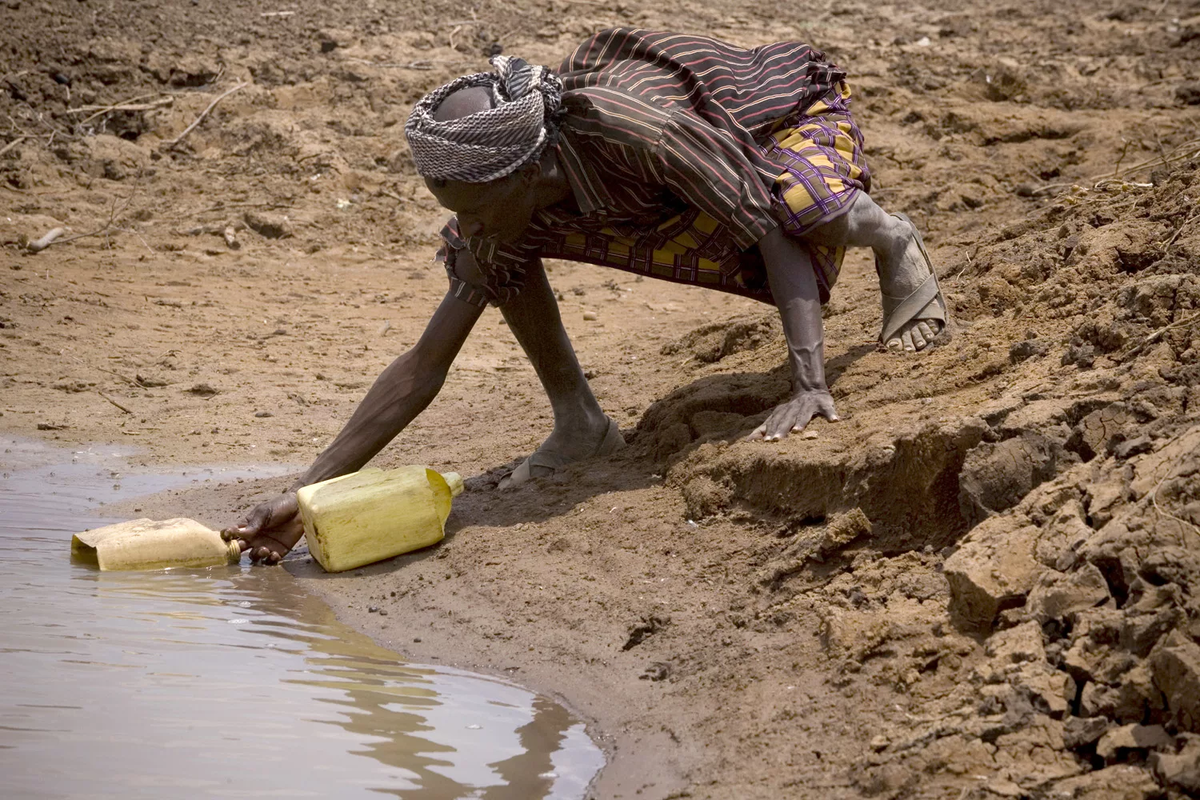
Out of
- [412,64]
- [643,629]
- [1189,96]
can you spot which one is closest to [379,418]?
[643,629]

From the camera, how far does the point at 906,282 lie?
394 centimetres

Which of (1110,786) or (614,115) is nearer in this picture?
(1110,786)

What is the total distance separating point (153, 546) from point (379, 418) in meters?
0.73

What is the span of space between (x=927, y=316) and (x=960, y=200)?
11.5ft

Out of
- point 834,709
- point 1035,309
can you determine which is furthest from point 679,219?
A: point 834,709

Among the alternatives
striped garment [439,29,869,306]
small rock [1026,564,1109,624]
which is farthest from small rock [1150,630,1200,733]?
striped garment [439,29,869,306]

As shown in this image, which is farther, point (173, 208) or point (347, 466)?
point (173, 208)

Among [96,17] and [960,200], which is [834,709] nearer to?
[960,200]

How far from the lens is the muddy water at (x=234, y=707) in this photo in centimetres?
236

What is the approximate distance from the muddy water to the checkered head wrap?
1.20m

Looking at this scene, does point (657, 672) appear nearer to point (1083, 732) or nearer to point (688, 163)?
point (1083, 732)

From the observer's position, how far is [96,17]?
9297mm

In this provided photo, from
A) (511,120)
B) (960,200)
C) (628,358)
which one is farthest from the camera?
(960,200)

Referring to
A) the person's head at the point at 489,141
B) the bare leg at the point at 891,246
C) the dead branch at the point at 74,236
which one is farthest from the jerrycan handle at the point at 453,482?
the dead branch at the point at 74,236
